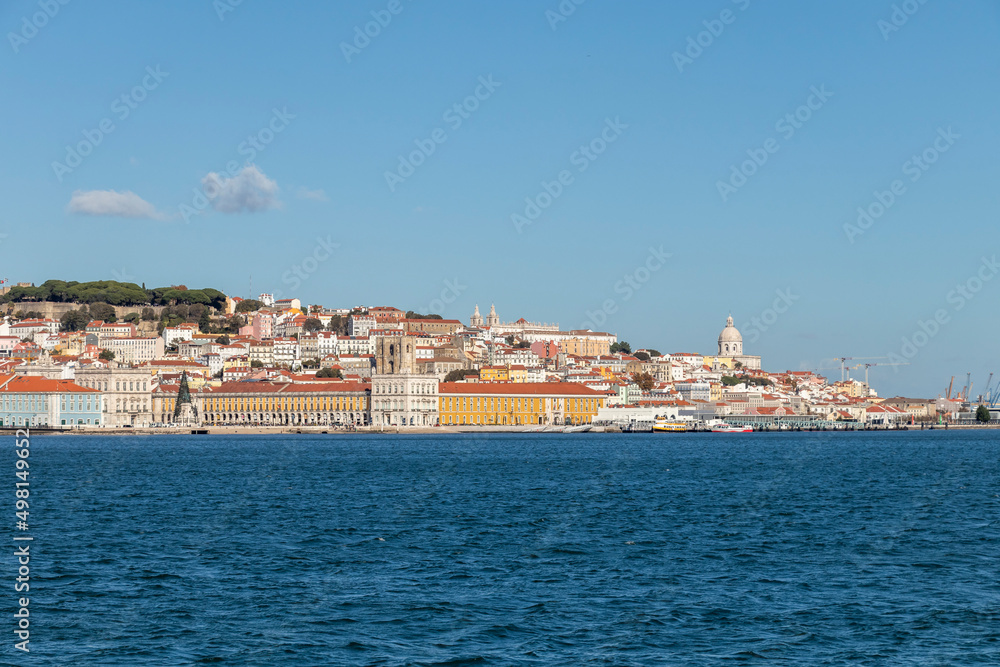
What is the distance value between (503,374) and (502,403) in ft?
55.5

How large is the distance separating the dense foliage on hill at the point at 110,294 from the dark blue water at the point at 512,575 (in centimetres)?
10083

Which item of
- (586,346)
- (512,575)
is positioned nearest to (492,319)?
(586,346)

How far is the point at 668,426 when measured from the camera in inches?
3479

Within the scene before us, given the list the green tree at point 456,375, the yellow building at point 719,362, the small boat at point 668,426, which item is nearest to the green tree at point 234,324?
the green tree at point 456,375

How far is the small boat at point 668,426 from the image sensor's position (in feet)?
288

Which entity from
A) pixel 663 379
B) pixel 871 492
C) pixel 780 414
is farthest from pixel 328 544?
pixel 663 379

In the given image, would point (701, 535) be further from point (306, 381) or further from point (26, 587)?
point (306, 381)

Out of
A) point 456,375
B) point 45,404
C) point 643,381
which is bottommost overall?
point 45,404

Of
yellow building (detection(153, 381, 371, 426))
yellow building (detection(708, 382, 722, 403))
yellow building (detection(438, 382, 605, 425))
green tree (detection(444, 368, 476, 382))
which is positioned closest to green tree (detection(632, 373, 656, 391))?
yellow building (detection(708, 382, 722, 403))

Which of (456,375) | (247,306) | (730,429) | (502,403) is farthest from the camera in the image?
(247,306)

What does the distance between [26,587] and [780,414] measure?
94.0 m

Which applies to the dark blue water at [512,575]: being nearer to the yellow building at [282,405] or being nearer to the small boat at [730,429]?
the yellow building at [282,405]

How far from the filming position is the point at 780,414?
337 feet

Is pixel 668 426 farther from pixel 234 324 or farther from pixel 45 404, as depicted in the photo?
pixel 234 324
